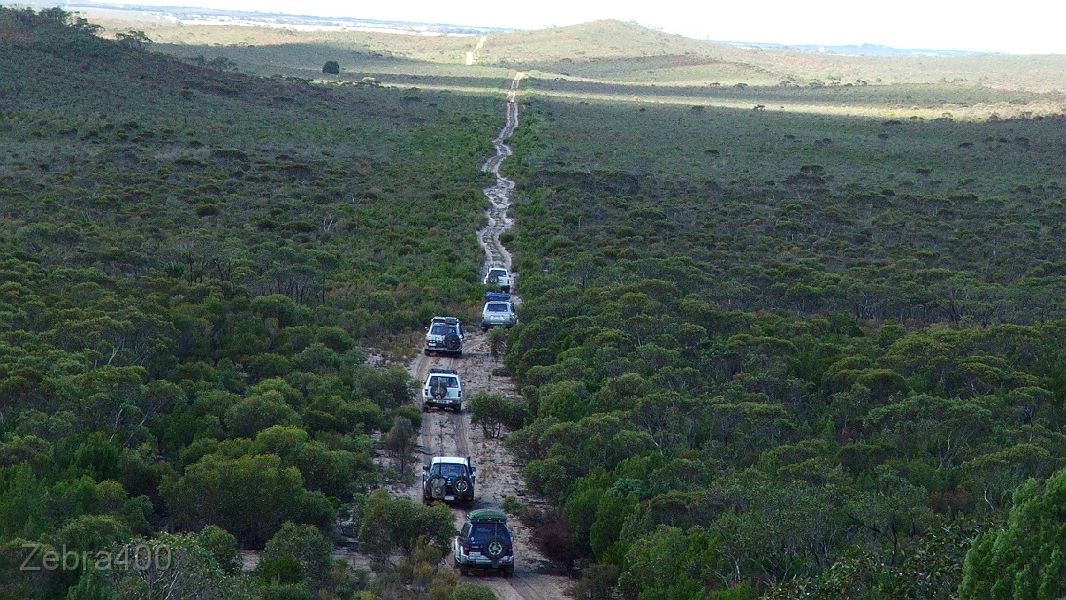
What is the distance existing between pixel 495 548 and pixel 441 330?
17664 mm

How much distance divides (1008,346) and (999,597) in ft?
72.4

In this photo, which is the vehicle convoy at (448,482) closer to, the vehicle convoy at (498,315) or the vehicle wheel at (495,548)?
the vehicle wheel at (495,548)

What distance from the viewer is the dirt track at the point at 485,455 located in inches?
786

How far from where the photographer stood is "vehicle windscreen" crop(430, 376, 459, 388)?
30.5 metres

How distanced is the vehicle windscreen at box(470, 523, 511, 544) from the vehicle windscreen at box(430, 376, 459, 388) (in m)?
10.5

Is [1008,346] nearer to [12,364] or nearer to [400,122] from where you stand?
[12,364]

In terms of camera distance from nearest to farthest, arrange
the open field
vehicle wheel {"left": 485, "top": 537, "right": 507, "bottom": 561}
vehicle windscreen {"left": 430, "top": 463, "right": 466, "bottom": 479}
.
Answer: the open field < vehicle wheel {"left": 485, "top": 537, "right": 507, "bottom": 561} < vehicle windscreen {"left": 430, "top": 463, "right": 466, "bottom": 479}

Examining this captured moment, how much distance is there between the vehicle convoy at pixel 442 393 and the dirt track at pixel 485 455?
24 centimetres

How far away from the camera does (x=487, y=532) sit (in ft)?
66.0

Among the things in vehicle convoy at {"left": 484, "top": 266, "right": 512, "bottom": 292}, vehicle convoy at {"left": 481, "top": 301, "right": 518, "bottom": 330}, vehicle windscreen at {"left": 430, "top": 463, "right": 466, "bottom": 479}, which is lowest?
vehicle convoy at {"left": 484, "top": 266, "right": 512, "bottom": 292}

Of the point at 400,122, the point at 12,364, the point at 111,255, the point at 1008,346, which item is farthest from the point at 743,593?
the point at 400,122

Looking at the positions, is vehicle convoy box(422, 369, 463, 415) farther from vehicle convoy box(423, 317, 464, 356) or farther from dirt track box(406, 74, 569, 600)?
A: vehicle convoy box(423, 317, 464, 356)

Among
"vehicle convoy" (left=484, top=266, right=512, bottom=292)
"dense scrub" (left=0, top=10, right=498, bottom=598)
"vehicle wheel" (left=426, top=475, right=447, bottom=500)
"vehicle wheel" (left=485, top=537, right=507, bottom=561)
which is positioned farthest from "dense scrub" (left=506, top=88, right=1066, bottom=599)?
"dense scrub" (left=0, top=10, right=498, bottom=598)

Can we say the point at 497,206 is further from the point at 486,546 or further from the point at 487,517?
the point at 486,546
